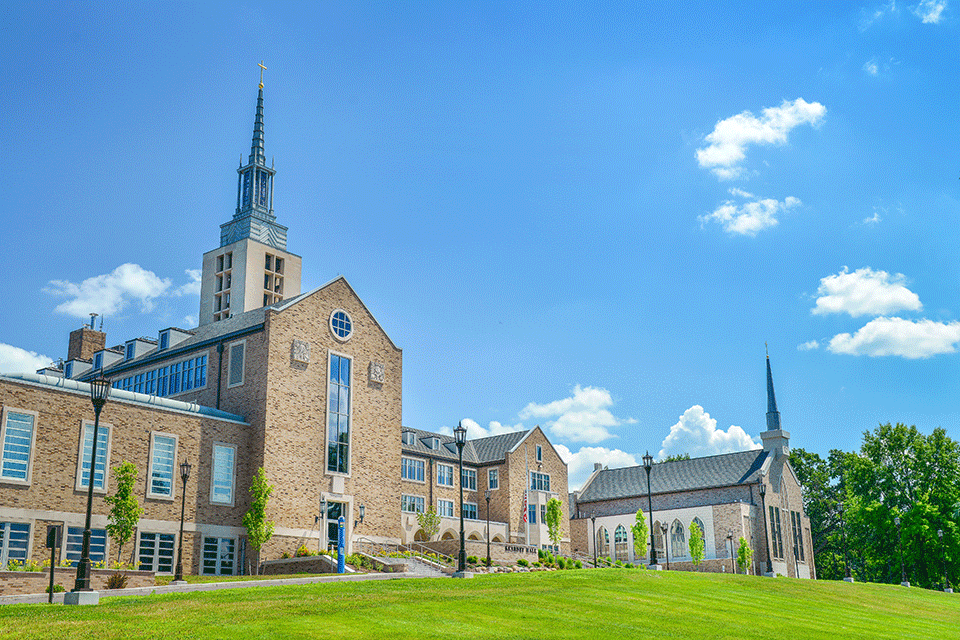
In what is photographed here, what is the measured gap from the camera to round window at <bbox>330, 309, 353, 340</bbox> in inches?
1807

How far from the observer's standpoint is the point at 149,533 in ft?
121

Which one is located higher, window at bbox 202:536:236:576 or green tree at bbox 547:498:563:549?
green tree at bbox 547:498:563:549

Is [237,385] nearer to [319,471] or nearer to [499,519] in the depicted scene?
[319,471]

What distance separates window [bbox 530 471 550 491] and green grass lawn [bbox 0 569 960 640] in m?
31.8

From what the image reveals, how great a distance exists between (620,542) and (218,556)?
3983cm

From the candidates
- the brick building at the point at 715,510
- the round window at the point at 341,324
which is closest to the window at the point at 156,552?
the round window at the point at 341,324

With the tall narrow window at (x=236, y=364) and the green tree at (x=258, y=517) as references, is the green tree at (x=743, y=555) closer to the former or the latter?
the green tree at (x=258, y=517)

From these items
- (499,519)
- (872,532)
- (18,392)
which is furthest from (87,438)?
(872,532)

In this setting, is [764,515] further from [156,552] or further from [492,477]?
[156,552]

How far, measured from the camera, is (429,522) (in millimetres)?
56469

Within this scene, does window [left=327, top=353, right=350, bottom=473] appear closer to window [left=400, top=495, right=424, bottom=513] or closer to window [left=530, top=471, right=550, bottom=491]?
window [left=400, top=495, right=424, bottom=513]

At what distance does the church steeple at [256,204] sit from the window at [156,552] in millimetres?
30759

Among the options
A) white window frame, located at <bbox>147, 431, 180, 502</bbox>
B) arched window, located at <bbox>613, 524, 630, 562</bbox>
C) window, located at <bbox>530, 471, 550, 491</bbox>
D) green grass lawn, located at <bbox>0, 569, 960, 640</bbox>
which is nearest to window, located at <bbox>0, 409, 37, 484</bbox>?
white window frame, located at <bbox>147, 431, 180, 502</bbox>

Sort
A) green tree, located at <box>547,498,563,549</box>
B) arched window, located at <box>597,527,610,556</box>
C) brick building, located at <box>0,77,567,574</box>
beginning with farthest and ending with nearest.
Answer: arched window, located at <box>597,527,610,556</box> → green tree, located at <box>547,498,563,549</box> → brick building, located at <box>0,77,567,574</box>
